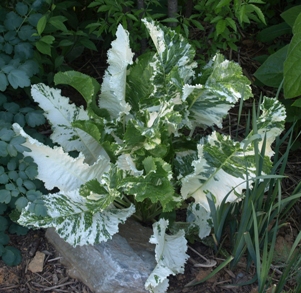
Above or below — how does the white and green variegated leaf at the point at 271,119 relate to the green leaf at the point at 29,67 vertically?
above

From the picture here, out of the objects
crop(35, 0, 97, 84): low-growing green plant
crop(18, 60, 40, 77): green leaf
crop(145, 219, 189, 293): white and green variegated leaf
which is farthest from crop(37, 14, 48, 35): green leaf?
crop(145, 219, 189, 293): white and green variegated leaf

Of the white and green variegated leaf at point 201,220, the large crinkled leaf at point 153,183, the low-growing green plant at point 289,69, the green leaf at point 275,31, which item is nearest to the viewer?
the large crinkled leaf at point 153,183

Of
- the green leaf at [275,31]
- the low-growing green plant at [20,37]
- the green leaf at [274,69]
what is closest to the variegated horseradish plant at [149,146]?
the low-growing green plant at [20,37]

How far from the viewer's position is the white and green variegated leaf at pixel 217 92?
1608mm

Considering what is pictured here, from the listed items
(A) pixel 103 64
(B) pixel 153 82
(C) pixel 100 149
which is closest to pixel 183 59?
(B) pixel 153 82

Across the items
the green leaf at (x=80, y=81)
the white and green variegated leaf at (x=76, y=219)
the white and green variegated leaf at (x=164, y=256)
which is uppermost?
the green leaf at (x=80, y=81)

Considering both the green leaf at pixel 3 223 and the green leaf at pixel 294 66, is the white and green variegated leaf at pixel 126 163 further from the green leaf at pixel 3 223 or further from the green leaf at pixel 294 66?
the green leaf at pixel 294 66

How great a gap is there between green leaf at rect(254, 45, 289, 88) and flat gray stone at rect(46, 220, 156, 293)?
0.81 m

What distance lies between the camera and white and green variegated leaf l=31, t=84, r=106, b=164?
1823mm

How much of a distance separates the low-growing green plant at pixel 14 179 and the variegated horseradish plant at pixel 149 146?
1.7 inches

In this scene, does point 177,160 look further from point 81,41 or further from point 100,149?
point 81,41

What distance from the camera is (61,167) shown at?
5.69 feet

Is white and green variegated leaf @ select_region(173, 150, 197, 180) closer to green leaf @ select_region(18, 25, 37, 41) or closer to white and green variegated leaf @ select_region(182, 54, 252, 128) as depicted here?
white and green variegated leaf @ select_region(182, 54, 252, 128)

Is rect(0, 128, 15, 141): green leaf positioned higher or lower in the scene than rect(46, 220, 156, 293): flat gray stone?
higher
